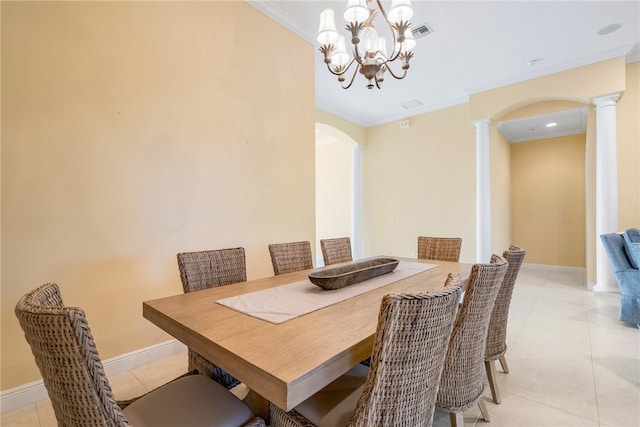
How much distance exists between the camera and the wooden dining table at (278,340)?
2.43 ft

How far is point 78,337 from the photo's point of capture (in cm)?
63

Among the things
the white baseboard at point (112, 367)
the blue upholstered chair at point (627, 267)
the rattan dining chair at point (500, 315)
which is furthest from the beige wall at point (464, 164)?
the white baseboard at point (112, 367)

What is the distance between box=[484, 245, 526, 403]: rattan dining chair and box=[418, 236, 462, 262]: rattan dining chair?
42.4 inches

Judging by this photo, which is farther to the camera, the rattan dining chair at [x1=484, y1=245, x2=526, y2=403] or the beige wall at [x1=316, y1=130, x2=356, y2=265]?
the beige wall at [x1=316, y1=130, x2=356, y2=265]

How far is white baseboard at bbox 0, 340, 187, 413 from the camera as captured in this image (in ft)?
5.41

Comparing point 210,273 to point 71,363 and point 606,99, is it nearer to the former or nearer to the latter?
point 71,363

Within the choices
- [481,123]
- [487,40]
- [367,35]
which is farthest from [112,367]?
[481,123]

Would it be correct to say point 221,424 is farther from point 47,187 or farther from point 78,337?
point 47,187

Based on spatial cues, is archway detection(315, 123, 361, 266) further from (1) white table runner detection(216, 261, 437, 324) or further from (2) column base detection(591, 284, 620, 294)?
(1) white table runner detection(216, 261, 437, 324)

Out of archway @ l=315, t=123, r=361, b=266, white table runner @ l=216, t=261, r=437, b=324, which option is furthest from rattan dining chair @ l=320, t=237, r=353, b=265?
archway @ l=315, t=123, r=361, b=266

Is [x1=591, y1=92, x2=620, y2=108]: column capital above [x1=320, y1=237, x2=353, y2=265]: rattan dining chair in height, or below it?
above

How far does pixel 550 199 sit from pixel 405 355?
22.0 feet

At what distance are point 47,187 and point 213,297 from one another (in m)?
1.33

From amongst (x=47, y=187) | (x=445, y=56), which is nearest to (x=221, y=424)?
(x=47, y=187)
